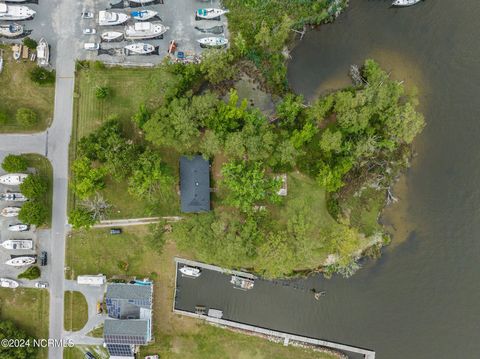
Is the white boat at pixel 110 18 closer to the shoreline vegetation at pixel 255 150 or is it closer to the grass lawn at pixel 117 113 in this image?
the shoreline vegetation at pixel 255 150

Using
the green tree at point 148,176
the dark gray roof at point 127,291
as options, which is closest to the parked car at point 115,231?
the green tree at point 148,176

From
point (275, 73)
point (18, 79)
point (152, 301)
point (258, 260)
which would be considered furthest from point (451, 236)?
point (18, 79)

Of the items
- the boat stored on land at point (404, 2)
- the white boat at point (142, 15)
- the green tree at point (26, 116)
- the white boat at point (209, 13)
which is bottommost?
the green tree at point (26, 116)

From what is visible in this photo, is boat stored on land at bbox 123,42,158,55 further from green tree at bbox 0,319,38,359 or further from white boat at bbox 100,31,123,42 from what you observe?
green tree at bbox 0,319,38,359

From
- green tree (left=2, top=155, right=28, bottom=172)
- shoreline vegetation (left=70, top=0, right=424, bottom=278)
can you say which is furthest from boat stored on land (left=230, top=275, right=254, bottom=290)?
green tree (left=2, top=155, right=28, bottom=172)

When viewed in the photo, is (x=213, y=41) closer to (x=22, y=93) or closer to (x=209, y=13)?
(x=209, y=13)

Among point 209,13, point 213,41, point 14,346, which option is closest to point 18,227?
point 14,346
